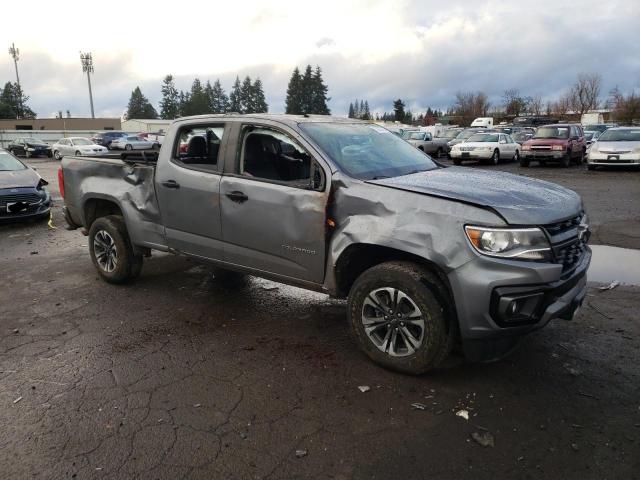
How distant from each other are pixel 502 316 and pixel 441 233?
651 mm

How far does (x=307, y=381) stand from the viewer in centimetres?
366

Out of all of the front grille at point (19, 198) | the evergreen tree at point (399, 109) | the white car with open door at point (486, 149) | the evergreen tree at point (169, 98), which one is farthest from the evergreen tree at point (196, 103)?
the front grille at point (19, 198)

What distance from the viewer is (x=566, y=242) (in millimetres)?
3469

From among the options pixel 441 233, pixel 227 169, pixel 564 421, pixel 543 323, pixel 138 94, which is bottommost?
pixel 564 421

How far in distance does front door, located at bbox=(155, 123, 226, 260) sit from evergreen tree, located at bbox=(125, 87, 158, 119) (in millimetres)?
113344

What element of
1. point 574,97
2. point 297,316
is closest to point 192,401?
point 297,316

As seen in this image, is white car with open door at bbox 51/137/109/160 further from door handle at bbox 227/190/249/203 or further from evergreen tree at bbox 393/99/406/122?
evergreen tree at bbox 393/99/406/122

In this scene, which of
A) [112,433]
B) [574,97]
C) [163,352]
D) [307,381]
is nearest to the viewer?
[112,433]

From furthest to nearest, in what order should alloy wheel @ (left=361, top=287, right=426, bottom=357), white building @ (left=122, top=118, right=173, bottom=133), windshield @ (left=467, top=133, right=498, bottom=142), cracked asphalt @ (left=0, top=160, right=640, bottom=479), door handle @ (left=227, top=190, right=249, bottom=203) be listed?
white building @ (left=122, top=118, right=173, bottom=133) < windshield @ (left=467, top=133, right=498, bottom=142) < door handle @ (left=227, top=190, right=249, bottom=203) < alloy wheel @ (left=361, top=287, right=426, bottom=357) < cracked asphalt @ (left=0, top=160, right=640, bottom=479)

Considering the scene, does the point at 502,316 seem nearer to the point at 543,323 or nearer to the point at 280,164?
the point at 543,323

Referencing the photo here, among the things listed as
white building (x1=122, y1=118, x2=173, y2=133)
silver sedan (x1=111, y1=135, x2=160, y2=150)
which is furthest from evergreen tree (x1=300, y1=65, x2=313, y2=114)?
silver sedan (x1=111, y1=135, x2=160, y2=150)

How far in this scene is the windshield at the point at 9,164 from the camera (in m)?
10.8

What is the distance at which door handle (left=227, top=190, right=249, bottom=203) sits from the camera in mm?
4379

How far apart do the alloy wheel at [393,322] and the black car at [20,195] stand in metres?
8.84
